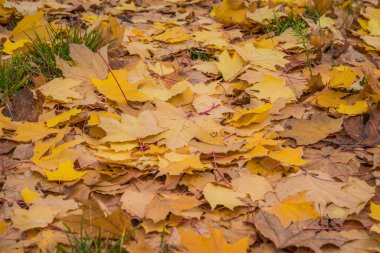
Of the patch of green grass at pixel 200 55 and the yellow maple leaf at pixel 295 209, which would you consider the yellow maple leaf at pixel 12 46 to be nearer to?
the patch of green grass at pixel 200 55

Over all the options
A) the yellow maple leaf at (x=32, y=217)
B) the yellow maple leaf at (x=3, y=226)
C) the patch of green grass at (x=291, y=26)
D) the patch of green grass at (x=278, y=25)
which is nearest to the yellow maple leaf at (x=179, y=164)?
the yellow maple leaf at (x=32, y=217)

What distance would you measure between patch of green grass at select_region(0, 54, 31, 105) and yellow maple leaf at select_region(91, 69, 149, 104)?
0.36 meters

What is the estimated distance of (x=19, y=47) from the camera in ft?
6.85

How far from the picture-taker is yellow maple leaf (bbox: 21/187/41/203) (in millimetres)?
1272

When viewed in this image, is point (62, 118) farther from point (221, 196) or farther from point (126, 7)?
point (126, 7)

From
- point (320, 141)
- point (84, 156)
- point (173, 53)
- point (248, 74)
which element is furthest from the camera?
point (173, 53)

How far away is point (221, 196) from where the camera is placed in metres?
1.28

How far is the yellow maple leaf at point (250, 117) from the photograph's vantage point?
63.4 inches

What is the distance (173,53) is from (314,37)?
0.71m

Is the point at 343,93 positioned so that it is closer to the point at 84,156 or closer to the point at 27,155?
the point at 84,156

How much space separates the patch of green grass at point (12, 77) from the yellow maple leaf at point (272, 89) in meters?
0.98

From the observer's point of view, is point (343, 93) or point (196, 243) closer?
point (196, 243)

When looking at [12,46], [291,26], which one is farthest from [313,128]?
[12,46]

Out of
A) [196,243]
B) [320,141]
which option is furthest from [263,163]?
[196,243]
